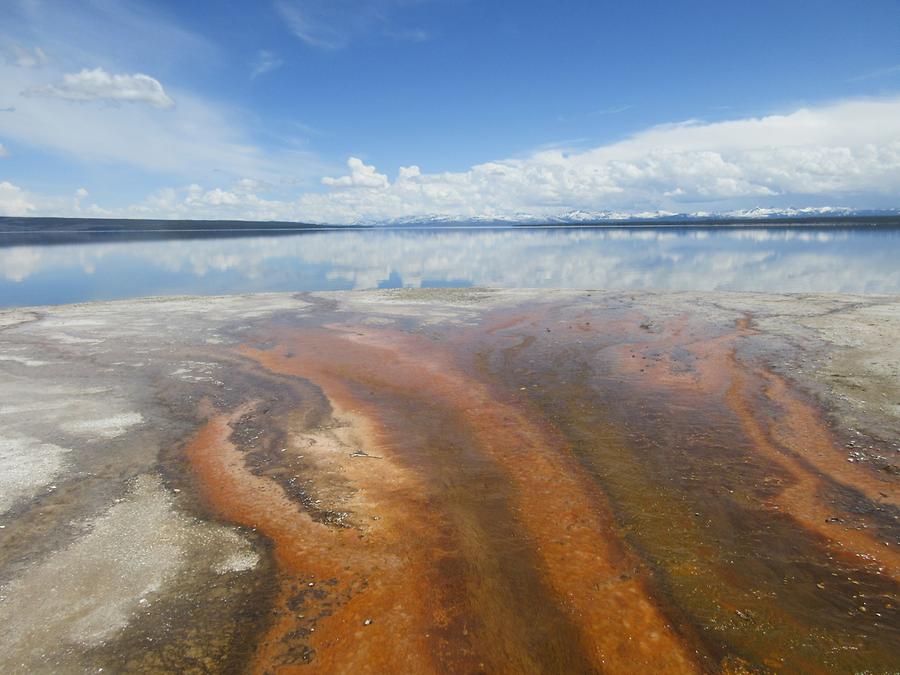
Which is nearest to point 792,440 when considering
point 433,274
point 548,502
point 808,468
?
point 808,468

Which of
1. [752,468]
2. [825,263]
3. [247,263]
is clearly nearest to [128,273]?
[247,263]

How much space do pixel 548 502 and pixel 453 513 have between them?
1.60 metres

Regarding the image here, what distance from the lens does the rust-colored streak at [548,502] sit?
18.0 ft

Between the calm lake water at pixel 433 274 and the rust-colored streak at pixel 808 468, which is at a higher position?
the rust-colored streak at pixel 808 468

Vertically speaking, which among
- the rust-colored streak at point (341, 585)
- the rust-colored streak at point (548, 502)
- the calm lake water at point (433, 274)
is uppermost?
the rust-colored streak at point (341, 585)

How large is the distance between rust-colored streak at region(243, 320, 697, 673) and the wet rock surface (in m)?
0.04

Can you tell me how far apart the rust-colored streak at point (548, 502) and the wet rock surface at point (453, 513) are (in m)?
0.04

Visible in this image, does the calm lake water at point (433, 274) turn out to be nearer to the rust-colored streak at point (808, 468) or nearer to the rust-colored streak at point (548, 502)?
the rust-colored streak at point (548, 502)

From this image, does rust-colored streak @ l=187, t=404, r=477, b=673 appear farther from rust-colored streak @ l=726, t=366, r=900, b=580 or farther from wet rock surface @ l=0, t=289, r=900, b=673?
rust-colored streak @ l=726, t=366, r=900, b=580

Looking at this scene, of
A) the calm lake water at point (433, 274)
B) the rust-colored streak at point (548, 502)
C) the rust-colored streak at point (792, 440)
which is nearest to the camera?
the rust-colored streak at point (548, 502)

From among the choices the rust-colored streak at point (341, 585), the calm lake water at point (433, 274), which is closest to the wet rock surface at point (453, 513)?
the rust-colored streak at point (341, 585)

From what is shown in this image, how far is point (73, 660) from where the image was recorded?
5.22 meters

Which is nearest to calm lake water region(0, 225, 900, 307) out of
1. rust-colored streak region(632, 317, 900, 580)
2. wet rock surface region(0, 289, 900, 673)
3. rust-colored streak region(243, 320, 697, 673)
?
rust-colored streak region(632, 317, 900, 580)

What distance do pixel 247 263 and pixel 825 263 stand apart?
68.3 meters
